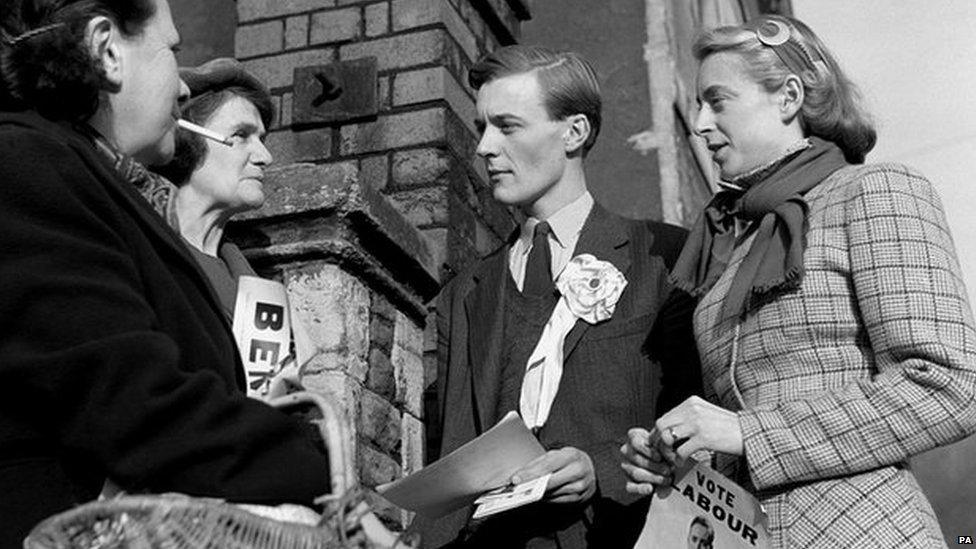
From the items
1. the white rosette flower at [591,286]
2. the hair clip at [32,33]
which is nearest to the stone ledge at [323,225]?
the white rosette flower at [591,286]

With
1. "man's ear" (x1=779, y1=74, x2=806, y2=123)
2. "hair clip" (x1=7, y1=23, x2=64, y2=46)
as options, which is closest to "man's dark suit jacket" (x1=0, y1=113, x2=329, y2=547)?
"hair clip" (x1=7, y1=23, x2=64, y2=46)

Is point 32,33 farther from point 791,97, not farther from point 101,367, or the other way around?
point 791,97

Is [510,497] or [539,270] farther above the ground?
[539,270]

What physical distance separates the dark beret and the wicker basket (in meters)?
2.49

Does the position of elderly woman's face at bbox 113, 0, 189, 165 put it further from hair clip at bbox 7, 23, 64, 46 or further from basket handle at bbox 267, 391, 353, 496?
basket handle at bbox 267, 391, 353, 496

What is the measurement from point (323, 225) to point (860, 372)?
2216mm

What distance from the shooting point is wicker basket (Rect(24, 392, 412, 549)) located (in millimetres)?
1583

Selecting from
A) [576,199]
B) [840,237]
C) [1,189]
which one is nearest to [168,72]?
[1,189]

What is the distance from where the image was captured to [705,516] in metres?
2.45

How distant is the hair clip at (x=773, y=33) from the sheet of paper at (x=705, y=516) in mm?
981

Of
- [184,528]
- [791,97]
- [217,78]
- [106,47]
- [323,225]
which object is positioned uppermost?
[217,78]

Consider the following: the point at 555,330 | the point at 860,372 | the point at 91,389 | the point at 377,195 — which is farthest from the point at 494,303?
the point at 91,389

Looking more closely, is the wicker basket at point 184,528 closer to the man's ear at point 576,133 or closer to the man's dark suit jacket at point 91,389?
the man's dark suit jacket at point 91,389

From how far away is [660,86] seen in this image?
915 cm
